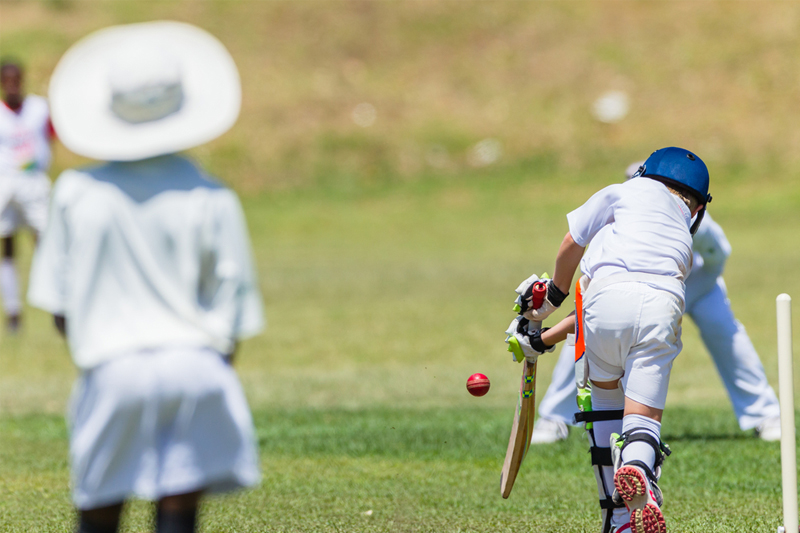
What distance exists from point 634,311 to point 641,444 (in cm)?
52

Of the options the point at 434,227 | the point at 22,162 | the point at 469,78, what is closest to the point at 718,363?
the point at 22,162

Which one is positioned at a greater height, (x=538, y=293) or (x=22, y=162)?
(x=22, y=162)

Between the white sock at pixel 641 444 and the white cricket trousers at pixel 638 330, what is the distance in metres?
0.07

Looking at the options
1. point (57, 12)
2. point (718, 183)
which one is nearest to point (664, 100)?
point (718, 183)

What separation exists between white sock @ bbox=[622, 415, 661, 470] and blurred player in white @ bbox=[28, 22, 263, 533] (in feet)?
5.66

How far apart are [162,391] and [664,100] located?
36.0 m

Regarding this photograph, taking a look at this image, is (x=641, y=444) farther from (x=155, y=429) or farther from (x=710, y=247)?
(x=710, y=247)

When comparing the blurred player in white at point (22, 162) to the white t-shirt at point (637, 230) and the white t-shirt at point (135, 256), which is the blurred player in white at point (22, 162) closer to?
the white t-shirt at point (637, 230)

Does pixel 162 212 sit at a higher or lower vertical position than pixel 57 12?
lower

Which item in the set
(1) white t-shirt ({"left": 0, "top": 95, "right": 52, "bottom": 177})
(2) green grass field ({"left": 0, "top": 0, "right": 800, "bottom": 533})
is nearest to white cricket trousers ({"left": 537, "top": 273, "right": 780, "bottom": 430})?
(2) green grass field ({"left": 0, "top": 0, "right": 800, "bottom": 533})

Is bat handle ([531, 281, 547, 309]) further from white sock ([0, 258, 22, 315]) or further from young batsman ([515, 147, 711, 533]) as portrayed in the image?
white sock ([0, 258, 22, 315])

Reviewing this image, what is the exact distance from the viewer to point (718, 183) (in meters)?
32.5

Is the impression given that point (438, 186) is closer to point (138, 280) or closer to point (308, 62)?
point (308, 62)

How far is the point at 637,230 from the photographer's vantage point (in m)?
4.64
